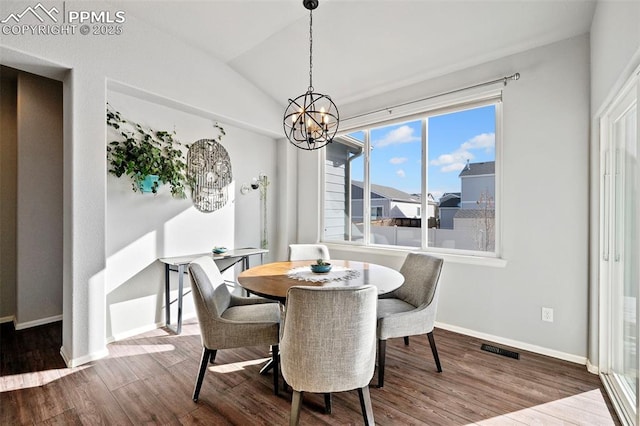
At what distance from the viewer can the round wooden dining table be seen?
198cm

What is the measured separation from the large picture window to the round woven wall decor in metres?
1.45

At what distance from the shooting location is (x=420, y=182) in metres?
3.51

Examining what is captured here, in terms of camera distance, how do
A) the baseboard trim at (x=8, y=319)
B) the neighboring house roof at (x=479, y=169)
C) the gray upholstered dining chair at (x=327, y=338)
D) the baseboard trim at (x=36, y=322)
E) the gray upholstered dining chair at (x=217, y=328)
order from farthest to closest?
the baseboard trim at (x=8, y=319) → the baseboard trim at (x=36, y=322) → the neighboring house roof at (x=479, y=169) → the gray upholstered dining chair at (x=217, y=328) → the gray upholstered dining chair at (x=327, y=338)

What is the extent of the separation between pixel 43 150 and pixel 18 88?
66 centimetres

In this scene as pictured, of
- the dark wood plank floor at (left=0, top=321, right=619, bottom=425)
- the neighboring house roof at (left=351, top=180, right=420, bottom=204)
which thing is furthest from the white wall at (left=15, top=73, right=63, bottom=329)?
the neighboring house roof at (left=351, top=180, right=420, bottom=204)

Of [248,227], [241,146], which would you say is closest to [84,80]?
[241,146]

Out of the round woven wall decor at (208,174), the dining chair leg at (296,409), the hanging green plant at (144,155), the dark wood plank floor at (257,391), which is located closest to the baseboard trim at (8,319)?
the dark wood plank floor at (257,391)

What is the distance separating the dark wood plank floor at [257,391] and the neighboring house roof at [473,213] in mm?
1300

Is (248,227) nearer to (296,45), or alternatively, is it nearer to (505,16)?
(296,45)

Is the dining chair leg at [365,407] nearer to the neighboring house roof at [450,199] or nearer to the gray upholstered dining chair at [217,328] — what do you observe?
the gray upholstered dining chair at [217,328]

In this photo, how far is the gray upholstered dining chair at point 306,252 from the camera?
3326mm

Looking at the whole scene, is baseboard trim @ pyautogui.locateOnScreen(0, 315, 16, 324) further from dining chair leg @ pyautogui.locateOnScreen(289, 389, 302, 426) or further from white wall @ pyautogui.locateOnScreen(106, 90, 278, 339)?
dining chair leg @ pyautogui.locateOnScreen(289, 389, 302, 426)

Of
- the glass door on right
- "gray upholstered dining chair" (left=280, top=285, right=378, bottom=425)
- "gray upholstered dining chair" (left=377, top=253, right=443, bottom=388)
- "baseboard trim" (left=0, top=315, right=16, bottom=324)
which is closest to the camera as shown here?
"gray upholstered dining chair" (left=280, top=285, right=378, bottom=425)

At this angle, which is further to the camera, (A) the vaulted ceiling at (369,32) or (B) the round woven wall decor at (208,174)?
(B) the round woven wall decor at (208,174)
